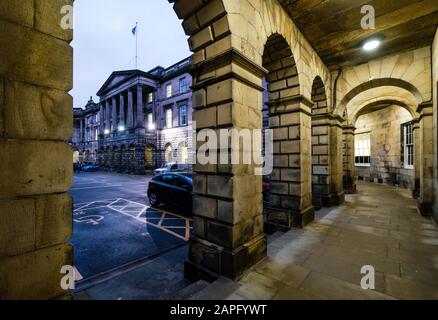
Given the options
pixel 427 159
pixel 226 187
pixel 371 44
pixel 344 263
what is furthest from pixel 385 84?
pixel 226 187

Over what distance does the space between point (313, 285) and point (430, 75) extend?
7.84m

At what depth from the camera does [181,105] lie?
83.0 ft

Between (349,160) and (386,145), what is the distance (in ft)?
19.1

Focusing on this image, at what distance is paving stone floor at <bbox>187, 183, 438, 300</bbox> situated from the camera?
2.66 m

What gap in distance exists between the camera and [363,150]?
17.1 m

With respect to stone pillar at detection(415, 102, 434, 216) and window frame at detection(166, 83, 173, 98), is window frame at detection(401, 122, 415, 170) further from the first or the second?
window frame at detection(166, 83, 173, 98)

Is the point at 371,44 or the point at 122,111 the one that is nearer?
the point at 371,44

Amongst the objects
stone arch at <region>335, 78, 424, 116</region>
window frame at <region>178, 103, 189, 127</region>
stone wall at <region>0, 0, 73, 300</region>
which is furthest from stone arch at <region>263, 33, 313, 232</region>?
window frame at <region>178, 103, 189, 127</region>

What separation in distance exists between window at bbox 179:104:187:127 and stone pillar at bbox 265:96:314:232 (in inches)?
802

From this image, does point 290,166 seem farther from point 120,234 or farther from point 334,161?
point 120,234

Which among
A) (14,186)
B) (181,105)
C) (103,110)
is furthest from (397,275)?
(103,110)

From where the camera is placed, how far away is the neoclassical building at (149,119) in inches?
990

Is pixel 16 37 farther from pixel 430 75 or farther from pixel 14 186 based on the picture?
pixel 430 75

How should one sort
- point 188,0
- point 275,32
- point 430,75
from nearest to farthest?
point 188,0 < point 275,32 < point 430,75
